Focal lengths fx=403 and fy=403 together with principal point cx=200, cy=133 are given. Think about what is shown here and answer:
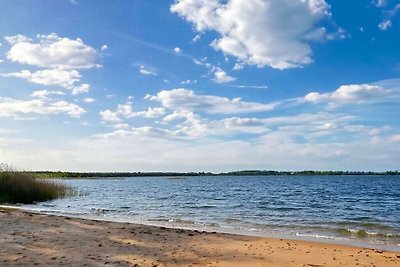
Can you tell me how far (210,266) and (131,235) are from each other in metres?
4.64

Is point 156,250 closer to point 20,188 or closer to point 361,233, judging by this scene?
point 361,233

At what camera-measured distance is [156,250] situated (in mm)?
10539

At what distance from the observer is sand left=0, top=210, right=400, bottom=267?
9.01 m

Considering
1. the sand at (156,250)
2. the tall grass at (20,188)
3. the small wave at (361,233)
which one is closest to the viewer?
the sand at (156,250)

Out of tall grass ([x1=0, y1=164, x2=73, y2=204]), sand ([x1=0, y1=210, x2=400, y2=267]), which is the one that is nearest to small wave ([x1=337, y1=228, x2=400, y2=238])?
sand ([x1=0, y1=210, x2=400, y2=267])

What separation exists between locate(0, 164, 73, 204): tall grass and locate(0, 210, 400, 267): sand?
660 inches

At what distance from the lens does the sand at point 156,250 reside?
29.6 ft

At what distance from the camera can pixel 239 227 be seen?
59.7ft

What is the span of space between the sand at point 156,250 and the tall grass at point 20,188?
55.0ft

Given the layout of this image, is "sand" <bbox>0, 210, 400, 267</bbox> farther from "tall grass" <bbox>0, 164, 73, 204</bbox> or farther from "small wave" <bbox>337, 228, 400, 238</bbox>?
"tall grass" <bbox>0, 164, 73, 204</bbox>

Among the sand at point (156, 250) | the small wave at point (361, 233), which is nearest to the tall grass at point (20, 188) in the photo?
the sand at point (156, 250)

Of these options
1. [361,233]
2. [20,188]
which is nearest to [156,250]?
[361,233]

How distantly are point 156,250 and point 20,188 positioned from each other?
22641mm

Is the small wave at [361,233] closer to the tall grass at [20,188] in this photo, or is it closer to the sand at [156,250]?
the sand at [156,250]
